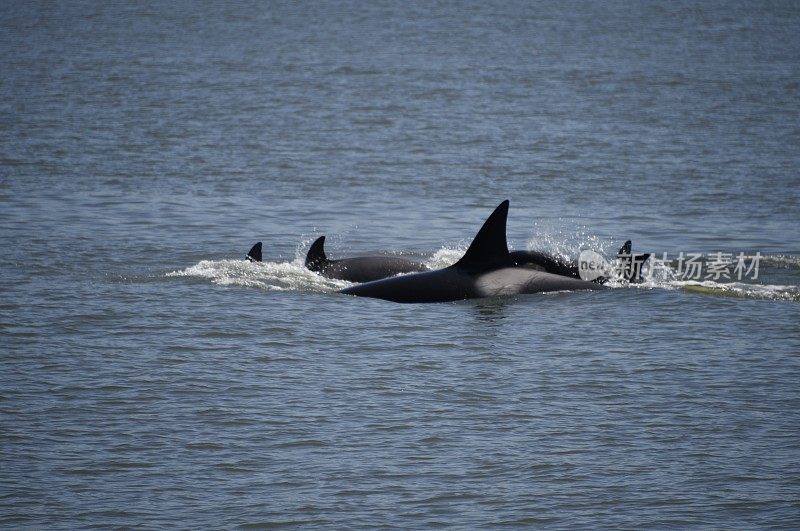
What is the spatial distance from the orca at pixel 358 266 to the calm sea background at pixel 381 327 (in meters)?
0.51

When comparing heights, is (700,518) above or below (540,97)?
below

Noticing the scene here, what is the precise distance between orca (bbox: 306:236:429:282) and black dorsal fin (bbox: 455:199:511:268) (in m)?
1.65

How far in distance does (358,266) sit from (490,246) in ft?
9.12

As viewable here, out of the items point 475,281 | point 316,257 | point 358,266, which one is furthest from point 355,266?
point 475,281

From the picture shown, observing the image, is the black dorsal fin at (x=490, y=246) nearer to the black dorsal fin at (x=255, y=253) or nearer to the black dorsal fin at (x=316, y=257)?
the black dorsal fin at (x=316, y=257)

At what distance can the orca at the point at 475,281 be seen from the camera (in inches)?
752

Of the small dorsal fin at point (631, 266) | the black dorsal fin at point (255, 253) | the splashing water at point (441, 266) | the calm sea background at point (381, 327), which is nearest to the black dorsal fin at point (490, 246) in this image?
the calm sea background at point (381, 327)

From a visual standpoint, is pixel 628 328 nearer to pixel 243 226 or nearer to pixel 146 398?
pixel 146 398

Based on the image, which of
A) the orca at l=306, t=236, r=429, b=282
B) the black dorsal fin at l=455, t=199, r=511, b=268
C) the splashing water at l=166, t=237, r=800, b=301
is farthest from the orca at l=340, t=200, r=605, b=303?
the orca at l=306, t=236, r=429, b=282

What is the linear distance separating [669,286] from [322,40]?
71506 mm

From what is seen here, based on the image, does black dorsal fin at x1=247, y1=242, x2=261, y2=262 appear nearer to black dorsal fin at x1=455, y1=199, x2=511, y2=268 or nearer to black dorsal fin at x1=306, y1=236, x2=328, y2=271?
black dorsal fin at x1=306, y1=236, x2=328, y2=271

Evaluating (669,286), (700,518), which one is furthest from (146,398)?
(669,286)

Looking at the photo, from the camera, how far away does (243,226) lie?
25.9 m

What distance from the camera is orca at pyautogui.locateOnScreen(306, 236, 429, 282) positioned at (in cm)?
2091
